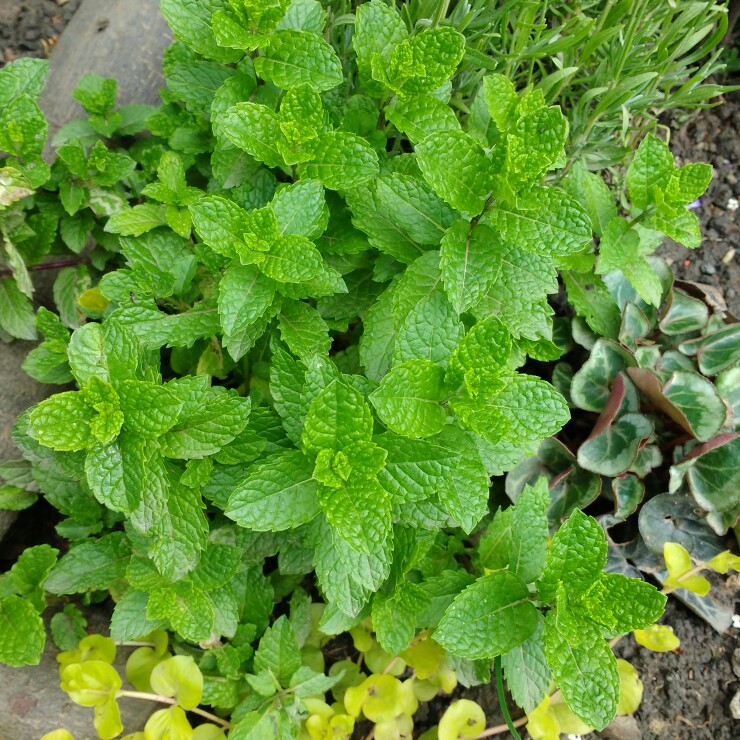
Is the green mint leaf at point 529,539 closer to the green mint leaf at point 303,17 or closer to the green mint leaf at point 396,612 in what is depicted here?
the green mint leaf at point 396,612

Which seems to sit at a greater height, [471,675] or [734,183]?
[734,183]

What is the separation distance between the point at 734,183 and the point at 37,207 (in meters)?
2.07

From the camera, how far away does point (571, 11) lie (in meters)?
1.58

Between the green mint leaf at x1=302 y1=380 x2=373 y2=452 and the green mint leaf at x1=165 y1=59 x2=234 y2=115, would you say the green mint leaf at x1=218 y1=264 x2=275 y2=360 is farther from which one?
the green mint leaf at x1=165 y1=59 x2=234 y2=115

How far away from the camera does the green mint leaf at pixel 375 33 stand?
1.14 metres

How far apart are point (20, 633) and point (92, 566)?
18cm

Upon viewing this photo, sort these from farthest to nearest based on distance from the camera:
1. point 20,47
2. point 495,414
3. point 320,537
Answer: point 20,47
point 320,537
point 495,414

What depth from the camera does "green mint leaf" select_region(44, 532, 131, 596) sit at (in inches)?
50.1

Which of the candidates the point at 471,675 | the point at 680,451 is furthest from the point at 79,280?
the point at 680,451

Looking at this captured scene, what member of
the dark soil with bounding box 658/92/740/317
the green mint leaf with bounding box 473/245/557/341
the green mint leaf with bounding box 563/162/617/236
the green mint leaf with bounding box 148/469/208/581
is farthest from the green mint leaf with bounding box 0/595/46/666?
the dark soil with bounding box 658/92/740/317

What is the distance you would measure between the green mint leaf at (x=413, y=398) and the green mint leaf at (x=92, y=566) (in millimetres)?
692

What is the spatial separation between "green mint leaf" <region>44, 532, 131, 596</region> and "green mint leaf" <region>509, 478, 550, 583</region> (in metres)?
0.77

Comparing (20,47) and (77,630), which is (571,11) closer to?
(20,47)

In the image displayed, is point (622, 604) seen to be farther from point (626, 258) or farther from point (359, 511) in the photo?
point (626, 258)
